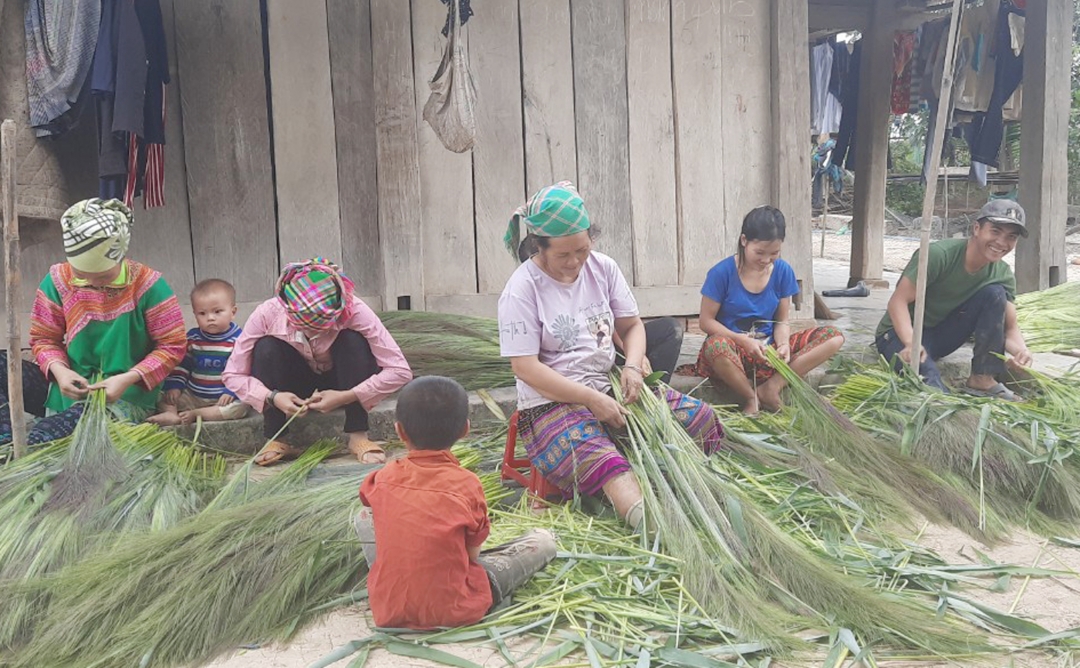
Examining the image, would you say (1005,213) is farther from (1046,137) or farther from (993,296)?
(1046,137)

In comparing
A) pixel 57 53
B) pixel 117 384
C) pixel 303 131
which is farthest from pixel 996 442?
pixel 57 53

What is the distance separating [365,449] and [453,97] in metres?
1.54

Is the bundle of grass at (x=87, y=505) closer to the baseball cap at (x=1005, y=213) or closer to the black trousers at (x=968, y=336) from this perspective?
the black trousers at (x=968, y=336)

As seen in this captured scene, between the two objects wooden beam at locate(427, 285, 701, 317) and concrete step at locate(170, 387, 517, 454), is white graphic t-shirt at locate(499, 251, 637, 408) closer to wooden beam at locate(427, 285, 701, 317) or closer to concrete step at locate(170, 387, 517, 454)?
concrete step at locate(170, 387, 517, 454)

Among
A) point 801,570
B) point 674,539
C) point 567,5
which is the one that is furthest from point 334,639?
point 567,5

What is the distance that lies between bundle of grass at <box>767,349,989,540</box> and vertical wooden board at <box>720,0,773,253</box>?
1.92m

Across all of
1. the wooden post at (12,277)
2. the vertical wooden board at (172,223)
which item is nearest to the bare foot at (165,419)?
the wooden post at (12,277)

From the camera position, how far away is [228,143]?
439 cm

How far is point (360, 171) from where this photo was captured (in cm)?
454

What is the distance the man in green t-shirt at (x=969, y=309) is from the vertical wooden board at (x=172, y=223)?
3.33 meters

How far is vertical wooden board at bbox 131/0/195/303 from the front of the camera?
431cm

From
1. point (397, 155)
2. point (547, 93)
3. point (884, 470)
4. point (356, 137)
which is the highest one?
point (547, 93)

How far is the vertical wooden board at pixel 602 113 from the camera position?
4.72 metres

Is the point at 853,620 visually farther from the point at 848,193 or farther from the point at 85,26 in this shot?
the point at 848,193
